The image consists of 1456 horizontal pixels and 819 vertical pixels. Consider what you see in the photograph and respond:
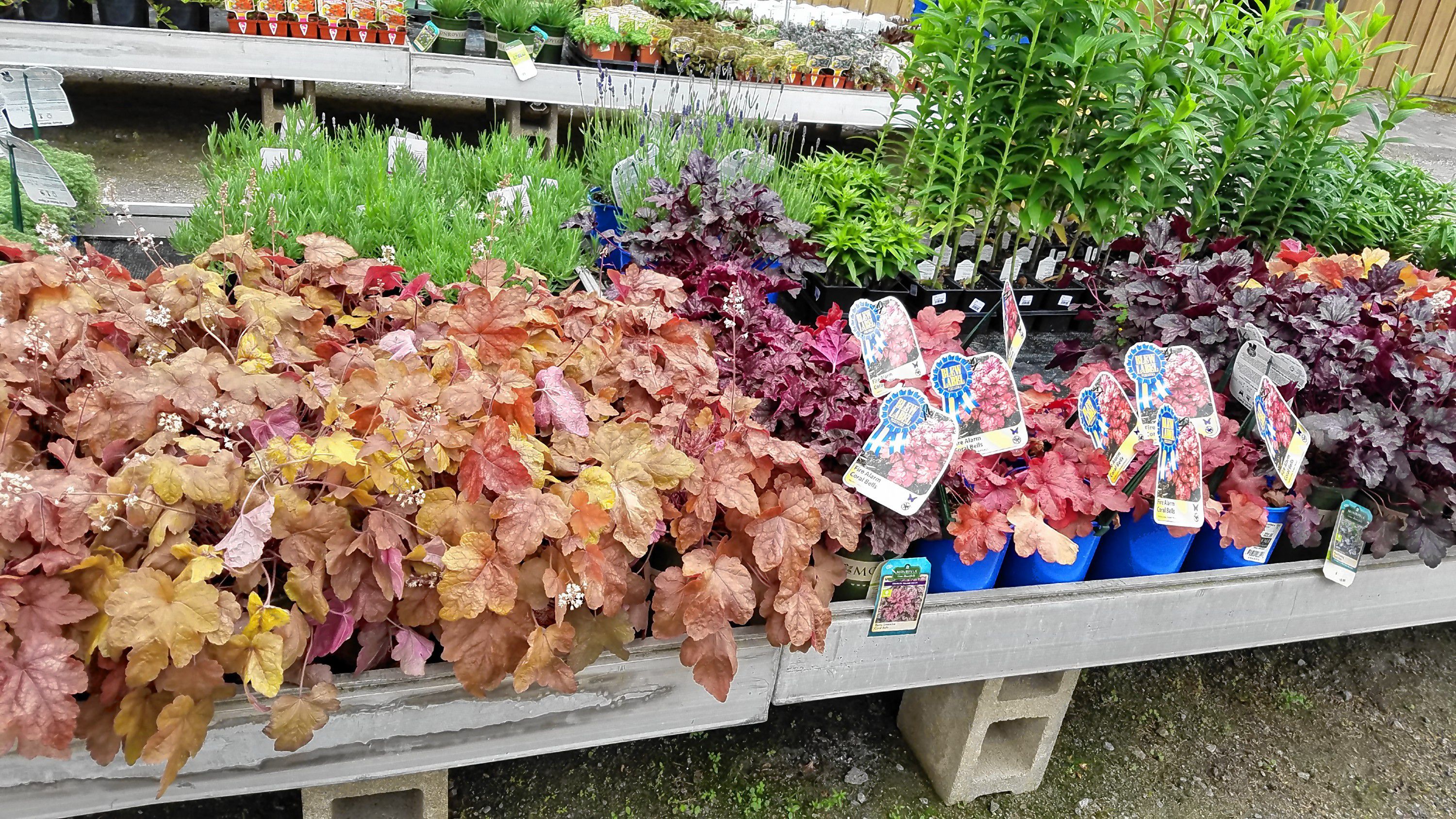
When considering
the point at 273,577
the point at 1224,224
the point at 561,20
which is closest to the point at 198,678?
the point at 273,577

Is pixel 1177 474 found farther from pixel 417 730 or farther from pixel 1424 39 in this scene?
pixel 1424 39

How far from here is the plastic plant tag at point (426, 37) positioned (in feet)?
14.0

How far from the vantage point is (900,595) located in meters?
1.54

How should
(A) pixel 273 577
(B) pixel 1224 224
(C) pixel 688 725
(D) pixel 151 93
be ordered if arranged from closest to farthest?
1. (A) pixel 273 577
2. (C) pixel 688 725
3. (B) pixel 1224 224
4. (D) pixel 151 93

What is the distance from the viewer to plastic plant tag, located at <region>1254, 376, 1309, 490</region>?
1.62 metres

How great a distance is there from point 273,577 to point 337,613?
94mm

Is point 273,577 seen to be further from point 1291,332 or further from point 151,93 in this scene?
point 151,93

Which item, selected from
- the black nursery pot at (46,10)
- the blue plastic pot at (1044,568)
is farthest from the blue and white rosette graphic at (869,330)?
the black nursery pot at (46,10)

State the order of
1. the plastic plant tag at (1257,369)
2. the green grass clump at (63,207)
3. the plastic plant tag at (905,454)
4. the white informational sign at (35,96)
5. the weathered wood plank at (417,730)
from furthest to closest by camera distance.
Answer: the green grass clump at (63,207) → the white informational sign at (35,96) → the plastic plant tag at (1257,369) → the plastic plant tag at (905,454) → the weathered wood plank at (417,730)

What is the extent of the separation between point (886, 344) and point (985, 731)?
2.82 feet

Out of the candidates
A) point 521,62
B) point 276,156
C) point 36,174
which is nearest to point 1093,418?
point 36,174

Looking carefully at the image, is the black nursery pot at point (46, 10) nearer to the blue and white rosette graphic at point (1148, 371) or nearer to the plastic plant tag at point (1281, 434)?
the blue and white rosette graphic at point (1148, 371)

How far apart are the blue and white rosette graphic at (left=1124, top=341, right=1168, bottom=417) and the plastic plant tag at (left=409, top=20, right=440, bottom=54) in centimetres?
372

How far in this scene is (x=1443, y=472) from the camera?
1.73 m
